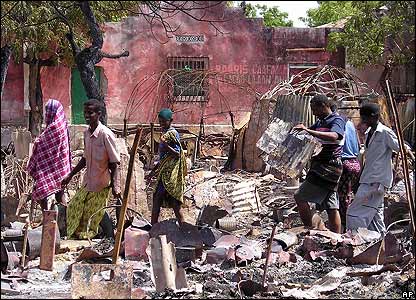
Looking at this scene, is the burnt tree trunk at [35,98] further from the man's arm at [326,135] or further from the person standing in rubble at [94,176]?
the man's arm at [326,135]

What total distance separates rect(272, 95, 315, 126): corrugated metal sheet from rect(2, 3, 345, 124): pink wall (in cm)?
896

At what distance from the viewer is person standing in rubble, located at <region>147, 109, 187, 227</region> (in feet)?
29.7

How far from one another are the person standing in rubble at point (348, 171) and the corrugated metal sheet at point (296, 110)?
3813 millimetres

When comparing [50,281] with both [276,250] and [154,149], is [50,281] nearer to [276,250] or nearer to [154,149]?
[276,250]

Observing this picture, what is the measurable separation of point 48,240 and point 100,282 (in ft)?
3.48

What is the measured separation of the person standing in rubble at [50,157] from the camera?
858 centimetres

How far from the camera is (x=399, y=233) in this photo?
838cm

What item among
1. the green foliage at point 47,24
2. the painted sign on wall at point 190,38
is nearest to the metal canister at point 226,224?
the green foliage at point 47,24

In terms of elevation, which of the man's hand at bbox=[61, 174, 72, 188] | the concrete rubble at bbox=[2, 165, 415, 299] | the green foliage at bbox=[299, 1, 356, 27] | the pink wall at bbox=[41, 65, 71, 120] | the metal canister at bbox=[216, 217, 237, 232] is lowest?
the metal canister at bbox=[216, 217, 237, 232]

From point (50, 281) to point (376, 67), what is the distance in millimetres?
17594

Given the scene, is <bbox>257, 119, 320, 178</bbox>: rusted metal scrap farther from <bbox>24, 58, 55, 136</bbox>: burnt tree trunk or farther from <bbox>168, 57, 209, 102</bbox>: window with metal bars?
<bbox>24, 58, 55, 136</bbox>: burnt tree trunk

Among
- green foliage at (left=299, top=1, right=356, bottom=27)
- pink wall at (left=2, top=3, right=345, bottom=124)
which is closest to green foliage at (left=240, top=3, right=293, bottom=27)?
green foliage at (left=299, top=1, right=356, bottom=27)

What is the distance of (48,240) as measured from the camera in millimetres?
7035

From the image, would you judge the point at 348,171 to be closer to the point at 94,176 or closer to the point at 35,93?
the point at 94,176
